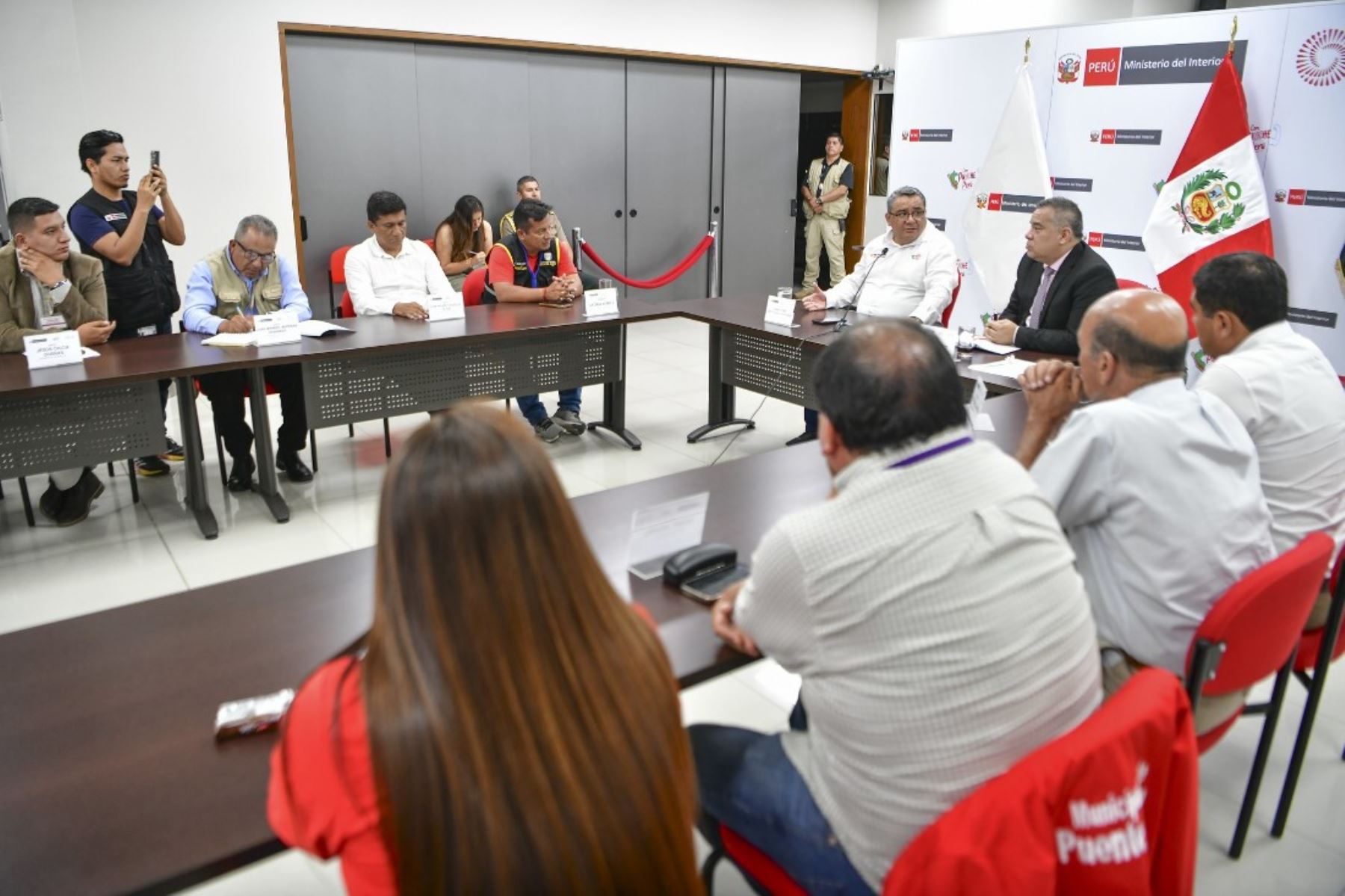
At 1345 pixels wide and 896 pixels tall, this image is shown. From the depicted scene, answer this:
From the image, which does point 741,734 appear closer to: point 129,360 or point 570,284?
point 129,360

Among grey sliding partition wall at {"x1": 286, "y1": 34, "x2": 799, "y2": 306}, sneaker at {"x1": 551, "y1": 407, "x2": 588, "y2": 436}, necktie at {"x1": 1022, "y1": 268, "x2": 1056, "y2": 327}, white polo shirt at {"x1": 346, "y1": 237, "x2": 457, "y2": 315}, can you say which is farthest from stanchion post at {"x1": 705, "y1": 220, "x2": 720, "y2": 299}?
necktie at {"x1": 1022, "y1": 268, "x2": 1056, "y2": 327}

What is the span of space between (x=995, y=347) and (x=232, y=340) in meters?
2.89

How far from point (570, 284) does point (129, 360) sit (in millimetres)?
2043

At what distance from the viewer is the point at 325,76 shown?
20.3 feet

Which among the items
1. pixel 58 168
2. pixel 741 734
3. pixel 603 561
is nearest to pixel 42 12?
pixel 58 168

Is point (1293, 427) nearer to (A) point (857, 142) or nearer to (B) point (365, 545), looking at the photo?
(B) point (365, 545)

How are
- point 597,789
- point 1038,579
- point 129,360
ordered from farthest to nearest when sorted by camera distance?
1. point 129,360
2. point 1038,579
3. point 597,789

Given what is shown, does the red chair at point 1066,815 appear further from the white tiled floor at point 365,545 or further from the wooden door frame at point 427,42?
the wooden door frame at point 427,42

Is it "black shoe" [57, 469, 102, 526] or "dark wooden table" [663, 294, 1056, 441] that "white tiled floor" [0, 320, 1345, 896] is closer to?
"black shoe" [57, 469, 102, 526]

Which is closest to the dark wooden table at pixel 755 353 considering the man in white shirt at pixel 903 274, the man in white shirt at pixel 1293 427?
the man in white shirt at pixel 903 274

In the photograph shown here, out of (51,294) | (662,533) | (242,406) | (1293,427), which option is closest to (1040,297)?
(1293,427)

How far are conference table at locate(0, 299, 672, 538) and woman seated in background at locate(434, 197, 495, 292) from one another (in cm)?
158

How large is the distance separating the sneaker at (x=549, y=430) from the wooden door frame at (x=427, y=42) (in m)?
2.58

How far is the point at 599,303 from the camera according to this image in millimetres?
4477
